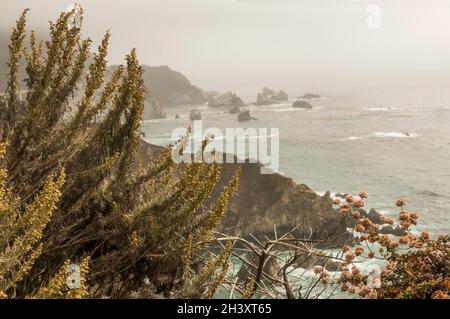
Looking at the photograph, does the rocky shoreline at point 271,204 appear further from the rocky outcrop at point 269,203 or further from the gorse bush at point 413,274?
the gorse bush at point 413,274

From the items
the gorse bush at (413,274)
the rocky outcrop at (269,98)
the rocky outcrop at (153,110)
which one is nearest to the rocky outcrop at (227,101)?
the rocky outcrop at (269,98)

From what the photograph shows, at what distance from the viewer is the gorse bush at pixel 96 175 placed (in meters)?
6.27

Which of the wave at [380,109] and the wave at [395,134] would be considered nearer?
the wave at [395,134]

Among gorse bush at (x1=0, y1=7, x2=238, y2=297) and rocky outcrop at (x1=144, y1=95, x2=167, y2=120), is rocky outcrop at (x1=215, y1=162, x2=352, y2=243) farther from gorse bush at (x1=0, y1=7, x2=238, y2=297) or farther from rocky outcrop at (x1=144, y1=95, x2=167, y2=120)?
rocky outcrop at (x1=144, y1=95, x2=167, y2=120)

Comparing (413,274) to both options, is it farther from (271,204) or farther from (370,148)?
(370,148)

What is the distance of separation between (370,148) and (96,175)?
73255mm

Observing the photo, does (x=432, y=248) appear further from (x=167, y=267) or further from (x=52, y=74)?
Answer: (x=52, y=74)

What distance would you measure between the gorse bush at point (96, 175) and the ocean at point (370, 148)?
2035 centimetres

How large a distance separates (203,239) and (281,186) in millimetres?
33448

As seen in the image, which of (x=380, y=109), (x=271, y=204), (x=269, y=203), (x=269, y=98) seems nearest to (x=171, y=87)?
(x=269, y=98)

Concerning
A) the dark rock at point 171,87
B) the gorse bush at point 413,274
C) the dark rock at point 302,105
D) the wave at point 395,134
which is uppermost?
the dark rock at point 171,87

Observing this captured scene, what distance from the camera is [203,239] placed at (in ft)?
19.1

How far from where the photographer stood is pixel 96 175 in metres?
7.03

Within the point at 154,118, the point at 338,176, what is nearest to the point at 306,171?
the point at 338,176
